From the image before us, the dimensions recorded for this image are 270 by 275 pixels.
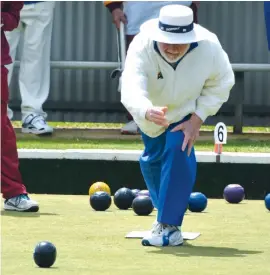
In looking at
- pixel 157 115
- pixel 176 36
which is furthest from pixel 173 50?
pixel 157 115

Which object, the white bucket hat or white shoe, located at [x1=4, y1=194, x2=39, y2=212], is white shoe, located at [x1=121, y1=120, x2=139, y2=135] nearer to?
white shoe, located at [x1=4, y1=194, x2=39, y2=212]

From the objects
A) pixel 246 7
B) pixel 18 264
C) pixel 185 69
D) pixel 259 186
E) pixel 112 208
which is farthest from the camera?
pixel 246 7

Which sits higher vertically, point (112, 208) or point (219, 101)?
point (219, 101)

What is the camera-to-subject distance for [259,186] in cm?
899

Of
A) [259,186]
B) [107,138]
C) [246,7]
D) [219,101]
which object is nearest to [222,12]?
[246,7]

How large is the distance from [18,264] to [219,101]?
1.58 m

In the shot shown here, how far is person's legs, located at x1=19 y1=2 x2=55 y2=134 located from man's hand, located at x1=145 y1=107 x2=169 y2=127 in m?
4.17

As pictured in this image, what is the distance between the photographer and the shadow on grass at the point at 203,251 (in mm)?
6129

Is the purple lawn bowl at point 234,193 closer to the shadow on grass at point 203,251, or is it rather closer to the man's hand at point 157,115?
the shadow on grass at point 203,251

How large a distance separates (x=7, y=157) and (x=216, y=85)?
64.0 inches

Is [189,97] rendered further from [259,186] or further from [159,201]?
[259,186]

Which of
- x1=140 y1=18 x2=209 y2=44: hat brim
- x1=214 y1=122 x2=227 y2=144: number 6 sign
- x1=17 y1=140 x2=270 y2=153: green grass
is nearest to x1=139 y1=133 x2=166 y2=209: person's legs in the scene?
x1=140 y1=18 x2=209 y2=44: hat brim

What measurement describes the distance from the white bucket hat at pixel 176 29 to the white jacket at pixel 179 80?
0.23 ft

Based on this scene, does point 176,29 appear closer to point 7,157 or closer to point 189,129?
point 189,129
